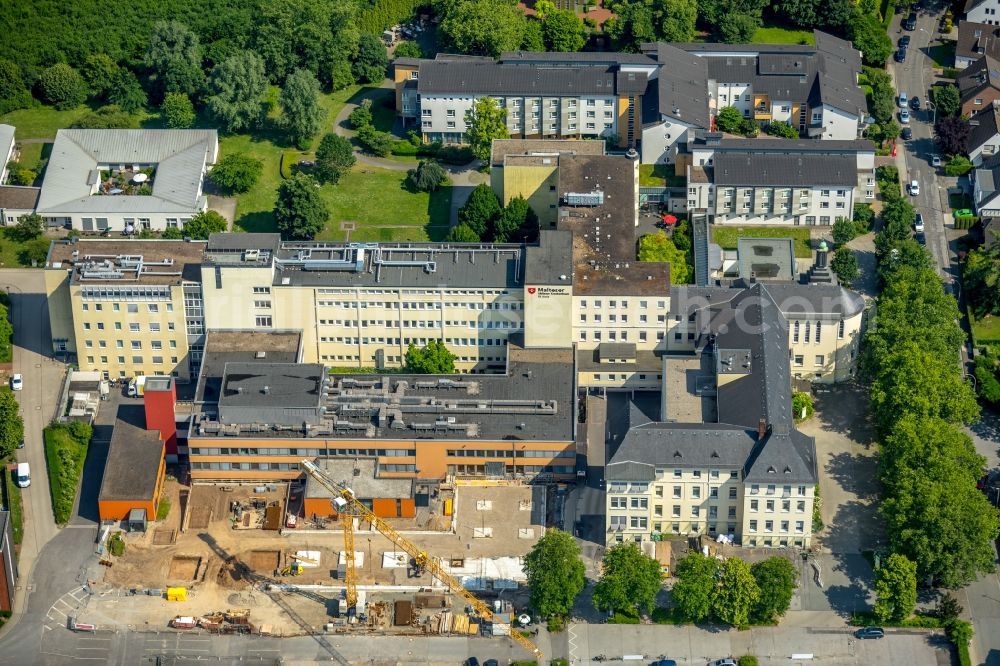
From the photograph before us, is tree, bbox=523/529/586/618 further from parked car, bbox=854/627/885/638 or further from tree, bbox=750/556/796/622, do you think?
parked car, bbox=854/627/885/638

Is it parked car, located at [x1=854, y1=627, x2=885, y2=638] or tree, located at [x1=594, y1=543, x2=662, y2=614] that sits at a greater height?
tree, located at [x1=594, y1=543, x2=662, y2=614]

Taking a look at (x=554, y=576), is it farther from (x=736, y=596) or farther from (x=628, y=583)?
(x=736, y=596)

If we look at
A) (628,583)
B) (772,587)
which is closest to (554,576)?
(628,583)

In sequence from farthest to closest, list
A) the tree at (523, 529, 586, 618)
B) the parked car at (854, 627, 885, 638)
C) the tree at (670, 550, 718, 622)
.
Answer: the parked car at (854, 627, 885, 638) < the tree at (523, 529, 586, 618) < the tree at (670, 550, 718, 622)

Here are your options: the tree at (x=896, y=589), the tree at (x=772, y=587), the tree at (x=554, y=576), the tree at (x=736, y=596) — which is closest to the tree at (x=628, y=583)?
the tree at (x=554, y=576)

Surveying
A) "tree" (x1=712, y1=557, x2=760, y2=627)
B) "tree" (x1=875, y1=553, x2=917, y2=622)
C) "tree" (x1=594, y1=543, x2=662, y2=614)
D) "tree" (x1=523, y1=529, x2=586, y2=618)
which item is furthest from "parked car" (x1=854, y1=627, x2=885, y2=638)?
"tree" (x1=523, y1=529, x2=586, y2=618)

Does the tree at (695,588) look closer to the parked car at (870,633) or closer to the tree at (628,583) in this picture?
the tree at (628,583)
